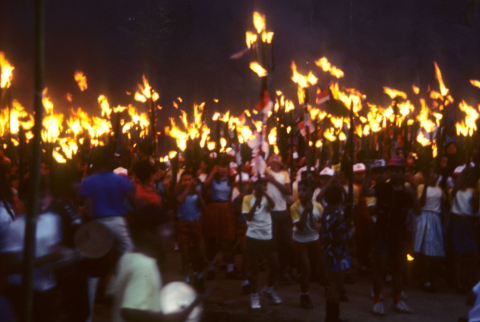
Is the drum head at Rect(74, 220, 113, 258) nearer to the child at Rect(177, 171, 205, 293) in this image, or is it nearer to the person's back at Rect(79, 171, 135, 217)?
the person's back at Rect(79, 171, 135, 217)

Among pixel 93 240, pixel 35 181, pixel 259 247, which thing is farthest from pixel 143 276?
pixel 259 247

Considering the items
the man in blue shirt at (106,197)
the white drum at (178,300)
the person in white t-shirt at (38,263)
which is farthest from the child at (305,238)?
the white drum at (178,300)

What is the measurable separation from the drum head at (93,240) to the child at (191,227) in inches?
119

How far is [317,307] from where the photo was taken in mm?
8461

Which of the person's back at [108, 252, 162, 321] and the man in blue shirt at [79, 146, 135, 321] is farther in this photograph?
the man in blue shirt at [79, 146, 135, 321]

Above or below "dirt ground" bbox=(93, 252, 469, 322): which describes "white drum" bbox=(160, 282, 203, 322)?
above

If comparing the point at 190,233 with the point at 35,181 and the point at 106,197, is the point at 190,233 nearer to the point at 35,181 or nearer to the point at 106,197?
the point at 106,197

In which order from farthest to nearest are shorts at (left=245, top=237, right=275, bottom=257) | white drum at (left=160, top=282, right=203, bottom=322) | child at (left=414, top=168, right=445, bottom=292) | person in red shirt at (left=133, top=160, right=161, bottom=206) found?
child at (left=414, top=168, right=445, bottom=292) < shorts at (left=245, top=237, right=275, bottom=257) < person in red shirt at (left=133, top=160, right=161, bottom=206) < white drum at (left=160, top=282, right=203, bottom=322)

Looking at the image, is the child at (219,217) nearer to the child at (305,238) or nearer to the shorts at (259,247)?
the child at (305,238)

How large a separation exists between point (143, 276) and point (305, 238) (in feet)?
18.7

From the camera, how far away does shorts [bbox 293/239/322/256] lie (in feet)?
28.0

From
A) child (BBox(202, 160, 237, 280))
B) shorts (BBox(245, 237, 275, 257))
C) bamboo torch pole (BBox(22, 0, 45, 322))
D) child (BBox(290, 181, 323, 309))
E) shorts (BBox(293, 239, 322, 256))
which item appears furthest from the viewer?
child (BBox(202, 160, 237, 280))

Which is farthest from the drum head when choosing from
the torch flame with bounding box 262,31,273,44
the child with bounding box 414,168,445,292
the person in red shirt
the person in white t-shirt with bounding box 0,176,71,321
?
the child with bounding box 414,168,445,292

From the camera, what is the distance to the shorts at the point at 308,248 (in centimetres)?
854
